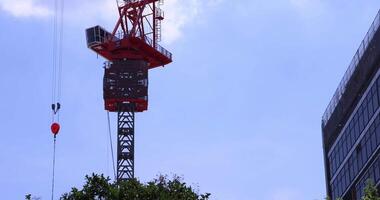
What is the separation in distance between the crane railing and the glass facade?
12.0 feet

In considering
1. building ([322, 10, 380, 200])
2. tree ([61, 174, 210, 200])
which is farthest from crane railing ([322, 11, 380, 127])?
tree ([61, 174, 210, 200])

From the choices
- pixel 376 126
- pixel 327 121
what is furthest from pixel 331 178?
pixel 376 126

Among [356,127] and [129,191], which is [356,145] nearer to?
[356,127]

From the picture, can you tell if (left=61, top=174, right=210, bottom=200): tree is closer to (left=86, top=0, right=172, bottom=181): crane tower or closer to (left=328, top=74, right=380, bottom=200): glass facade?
(left=328, top=74, right=380, bottom=200): glass facade

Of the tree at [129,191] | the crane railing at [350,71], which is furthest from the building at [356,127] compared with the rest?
the tree at [129,191]

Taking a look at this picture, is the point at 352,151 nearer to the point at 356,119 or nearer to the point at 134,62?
the point at 356,119

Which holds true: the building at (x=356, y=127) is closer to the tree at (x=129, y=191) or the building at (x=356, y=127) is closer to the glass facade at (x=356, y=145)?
the glass facade at (x=356, y=145)

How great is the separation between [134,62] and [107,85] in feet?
18.9

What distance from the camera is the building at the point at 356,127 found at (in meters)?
81.9

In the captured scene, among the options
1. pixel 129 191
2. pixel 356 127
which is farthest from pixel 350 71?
pixel 129 191

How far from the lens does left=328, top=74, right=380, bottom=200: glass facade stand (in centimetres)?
8244

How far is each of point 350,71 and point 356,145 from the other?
759 centimetres

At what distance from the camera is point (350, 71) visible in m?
91.1

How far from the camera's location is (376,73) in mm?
81062
